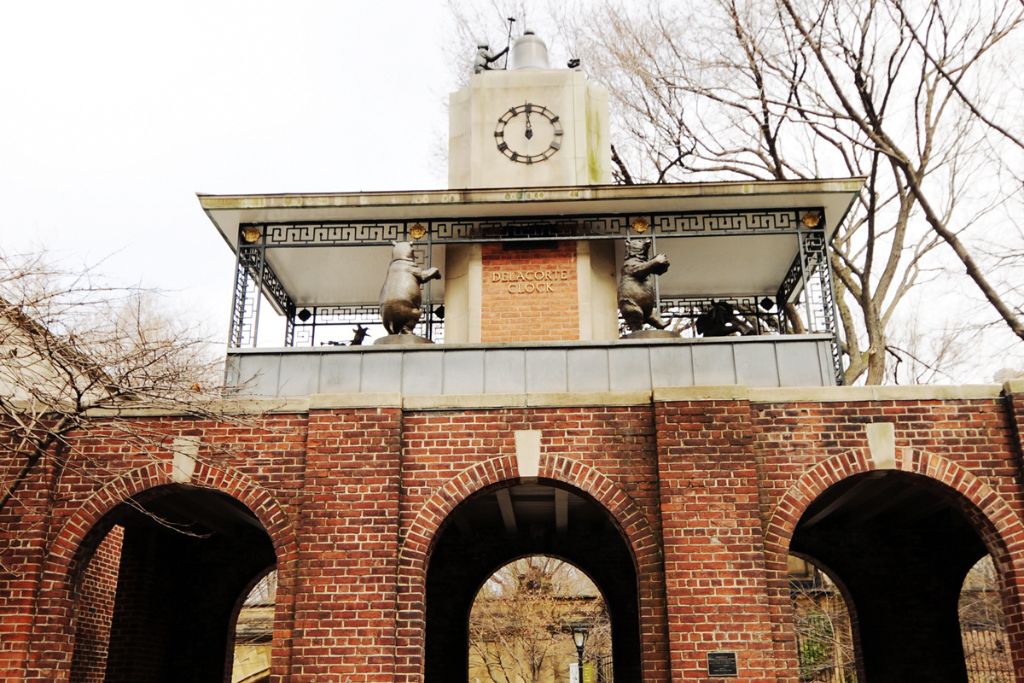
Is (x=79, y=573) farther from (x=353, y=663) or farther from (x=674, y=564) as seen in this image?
(x=674, y=564)

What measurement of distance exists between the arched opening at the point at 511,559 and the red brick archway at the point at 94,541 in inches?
143

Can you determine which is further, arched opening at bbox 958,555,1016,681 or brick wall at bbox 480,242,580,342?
arched opening at bbox 958,555,1016,681

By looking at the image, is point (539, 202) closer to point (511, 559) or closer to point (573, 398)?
point (573, 398)

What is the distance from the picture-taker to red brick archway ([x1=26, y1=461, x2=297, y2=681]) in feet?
30.3

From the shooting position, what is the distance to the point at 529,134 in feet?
44.1

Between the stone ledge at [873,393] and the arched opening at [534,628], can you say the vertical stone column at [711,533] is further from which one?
the arched opening at [534,628]

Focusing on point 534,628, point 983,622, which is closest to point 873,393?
point 983,622

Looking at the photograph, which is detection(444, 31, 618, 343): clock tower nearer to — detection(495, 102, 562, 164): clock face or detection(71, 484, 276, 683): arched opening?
detection(495, 102, 562, 164): clock face

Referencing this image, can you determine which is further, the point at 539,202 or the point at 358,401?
the point at 539,202

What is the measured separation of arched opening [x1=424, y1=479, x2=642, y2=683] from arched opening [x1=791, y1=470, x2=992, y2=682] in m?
2.63

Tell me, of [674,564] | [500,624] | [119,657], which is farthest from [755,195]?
[500,624]

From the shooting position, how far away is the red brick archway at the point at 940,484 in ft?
29.4

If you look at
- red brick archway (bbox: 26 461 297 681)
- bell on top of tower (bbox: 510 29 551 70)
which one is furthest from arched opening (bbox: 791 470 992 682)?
bell on top of tower (bbox: 510 29 551 70)

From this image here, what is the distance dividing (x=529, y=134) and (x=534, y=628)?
17.1 meters
